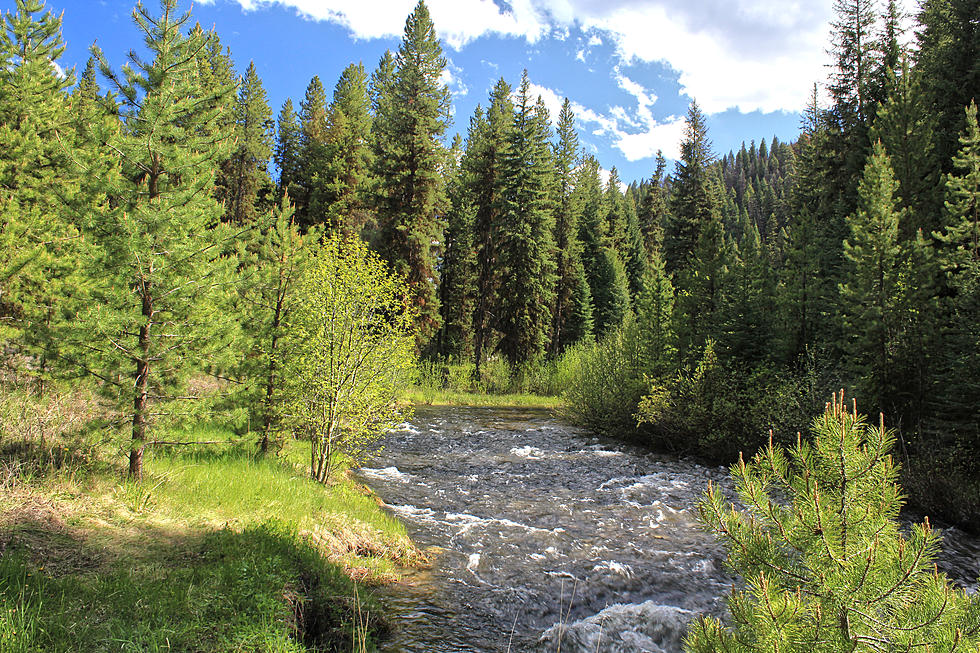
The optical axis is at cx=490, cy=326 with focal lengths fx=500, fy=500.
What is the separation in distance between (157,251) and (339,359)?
12.5 ft

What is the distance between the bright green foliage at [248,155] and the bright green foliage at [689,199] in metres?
31.5

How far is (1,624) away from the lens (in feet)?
11.7

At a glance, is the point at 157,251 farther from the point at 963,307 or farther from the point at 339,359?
the point at 963,307

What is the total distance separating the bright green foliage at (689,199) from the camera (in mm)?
37281

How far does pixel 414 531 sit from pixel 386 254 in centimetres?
2454

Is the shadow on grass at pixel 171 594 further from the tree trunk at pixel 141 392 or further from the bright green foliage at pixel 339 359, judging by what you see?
the bright green foliage at pixel 339 359

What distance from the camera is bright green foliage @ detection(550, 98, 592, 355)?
138ft

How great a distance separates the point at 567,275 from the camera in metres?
42.7

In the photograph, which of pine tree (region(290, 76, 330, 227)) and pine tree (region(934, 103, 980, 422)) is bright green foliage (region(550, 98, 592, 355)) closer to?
pine tree (region(290, 76, 330, 227))

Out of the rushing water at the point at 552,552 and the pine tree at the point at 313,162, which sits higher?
the pine tree at the point at 313,162

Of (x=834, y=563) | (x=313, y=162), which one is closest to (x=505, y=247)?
(x=313, y=162)

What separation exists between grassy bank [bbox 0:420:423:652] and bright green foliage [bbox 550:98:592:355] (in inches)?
Result: 1335

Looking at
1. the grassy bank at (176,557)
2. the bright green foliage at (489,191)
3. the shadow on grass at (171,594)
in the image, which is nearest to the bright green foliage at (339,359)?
the grassy bank at (176,557)

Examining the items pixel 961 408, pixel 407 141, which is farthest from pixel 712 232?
pixel 407 141
